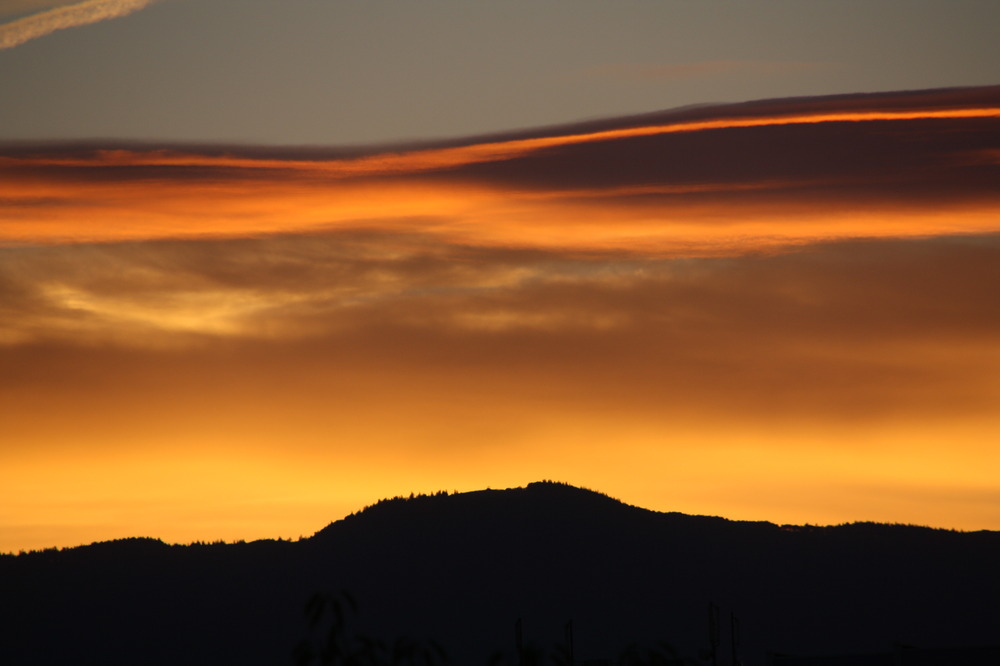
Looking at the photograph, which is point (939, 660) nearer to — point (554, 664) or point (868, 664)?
point (868, 664)

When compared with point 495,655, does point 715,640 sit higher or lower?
higher

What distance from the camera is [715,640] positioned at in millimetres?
55500

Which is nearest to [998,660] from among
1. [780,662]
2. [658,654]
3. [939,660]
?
[939,660]

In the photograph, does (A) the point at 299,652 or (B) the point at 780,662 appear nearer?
(A) the point at 299,652

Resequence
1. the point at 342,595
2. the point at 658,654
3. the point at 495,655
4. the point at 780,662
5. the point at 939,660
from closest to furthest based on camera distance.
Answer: the point at 495,655
the point at 342,595
the point at 658,654
the point at 939,660
the point at 780,662

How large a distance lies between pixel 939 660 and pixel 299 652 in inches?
2023

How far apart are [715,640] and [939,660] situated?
9003mm

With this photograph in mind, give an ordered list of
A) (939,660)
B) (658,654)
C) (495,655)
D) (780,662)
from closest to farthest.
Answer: (495,655), (658,654), (939,660), (780,662)

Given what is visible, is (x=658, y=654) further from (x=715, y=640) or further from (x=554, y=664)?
(x=715, y=640)

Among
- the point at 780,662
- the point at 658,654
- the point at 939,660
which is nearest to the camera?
the point at 658,654

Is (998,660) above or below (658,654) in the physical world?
above

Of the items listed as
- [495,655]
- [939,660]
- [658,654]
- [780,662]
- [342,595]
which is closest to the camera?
[495,655]

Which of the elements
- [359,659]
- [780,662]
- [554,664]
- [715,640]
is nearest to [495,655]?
[554,664]

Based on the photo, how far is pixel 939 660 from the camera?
53.4 meters
